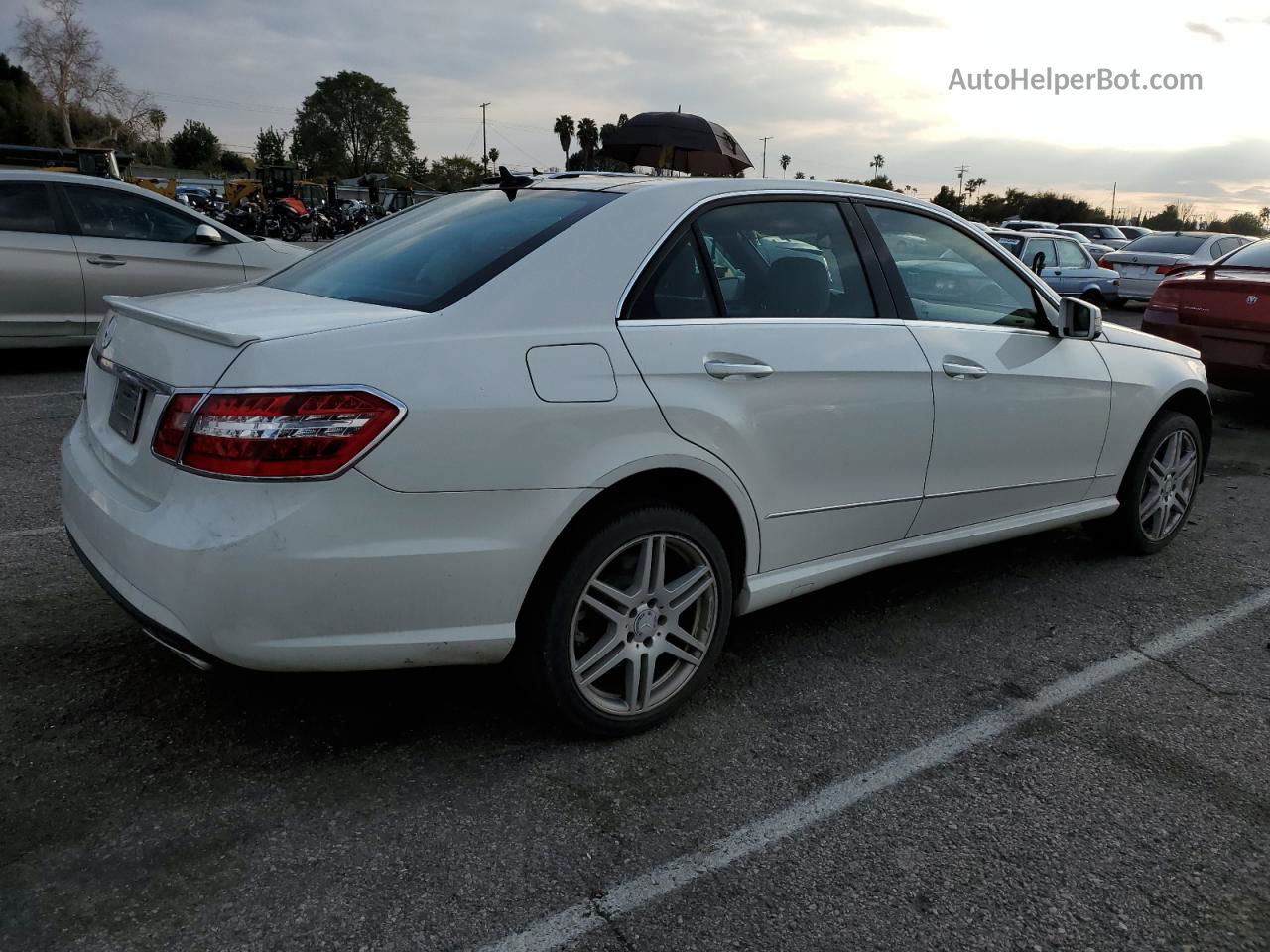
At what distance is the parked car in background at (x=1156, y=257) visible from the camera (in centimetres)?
1686

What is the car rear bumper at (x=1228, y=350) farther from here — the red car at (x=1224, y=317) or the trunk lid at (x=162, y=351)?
the trunk lid at (x=162, y=351)

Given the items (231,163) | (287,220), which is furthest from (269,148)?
(287,220)

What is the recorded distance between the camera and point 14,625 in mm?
3432

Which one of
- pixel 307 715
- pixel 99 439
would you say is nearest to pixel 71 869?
pixel 307 715

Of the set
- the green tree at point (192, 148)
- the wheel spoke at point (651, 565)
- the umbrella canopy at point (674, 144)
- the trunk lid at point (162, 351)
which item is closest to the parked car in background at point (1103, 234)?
the umbrella canopy at point (674, 144)

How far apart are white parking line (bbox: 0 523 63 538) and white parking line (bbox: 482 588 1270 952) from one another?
323cm

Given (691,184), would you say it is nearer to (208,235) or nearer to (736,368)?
(736,368)

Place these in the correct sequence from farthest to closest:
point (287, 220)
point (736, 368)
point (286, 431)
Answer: point (287, 220) → point (736, 368) → point (286, 431)

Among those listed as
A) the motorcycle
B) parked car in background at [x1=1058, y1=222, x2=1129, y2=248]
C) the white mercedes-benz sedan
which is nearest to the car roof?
the white mercedes-benz sedan

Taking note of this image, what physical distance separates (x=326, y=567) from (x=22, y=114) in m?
94.7

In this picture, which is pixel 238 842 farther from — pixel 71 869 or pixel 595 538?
pixel 595 538

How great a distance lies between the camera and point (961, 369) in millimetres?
3598

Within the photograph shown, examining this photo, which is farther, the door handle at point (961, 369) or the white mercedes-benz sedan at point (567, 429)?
the door handle at point (961, 369)

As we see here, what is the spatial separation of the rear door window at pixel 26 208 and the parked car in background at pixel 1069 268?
36.2 feet
